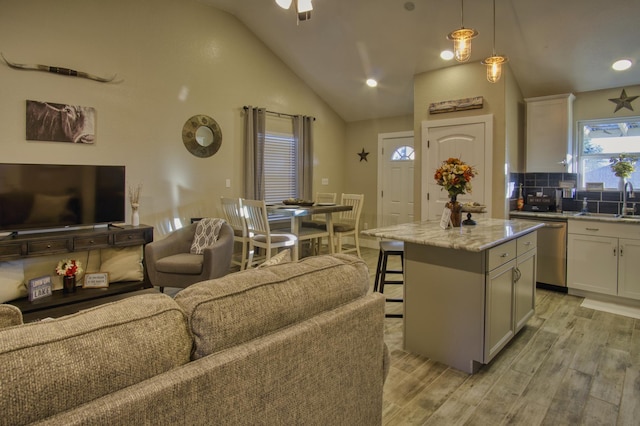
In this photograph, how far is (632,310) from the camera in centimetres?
366

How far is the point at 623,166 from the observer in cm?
404

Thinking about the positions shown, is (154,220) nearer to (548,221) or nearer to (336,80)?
(336,80)

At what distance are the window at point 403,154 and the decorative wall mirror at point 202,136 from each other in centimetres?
286

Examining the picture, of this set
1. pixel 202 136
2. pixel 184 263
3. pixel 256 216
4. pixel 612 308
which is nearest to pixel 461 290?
pixel 612 308

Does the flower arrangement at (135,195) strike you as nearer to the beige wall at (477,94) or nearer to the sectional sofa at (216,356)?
the sectional sofa at (216,356)

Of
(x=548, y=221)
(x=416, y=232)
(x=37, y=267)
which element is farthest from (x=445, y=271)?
(x=37, y=267)

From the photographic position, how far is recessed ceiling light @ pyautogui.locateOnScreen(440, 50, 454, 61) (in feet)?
14.9

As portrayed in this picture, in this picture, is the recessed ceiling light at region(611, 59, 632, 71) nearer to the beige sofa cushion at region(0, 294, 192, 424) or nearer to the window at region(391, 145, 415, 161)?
the window at region(391, 145, 415, 161)

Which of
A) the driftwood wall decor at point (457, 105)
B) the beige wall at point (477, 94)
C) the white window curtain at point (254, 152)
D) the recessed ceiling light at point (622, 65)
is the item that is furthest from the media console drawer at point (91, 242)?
the recessed ceiling light at point (622, 65)

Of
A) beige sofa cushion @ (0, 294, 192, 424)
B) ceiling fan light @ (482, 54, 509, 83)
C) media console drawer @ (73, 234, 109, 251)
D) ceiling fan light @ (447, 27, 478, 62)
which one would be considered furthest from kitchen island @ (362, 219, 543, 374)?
media console drawer @ (73, 234, 109, 251)

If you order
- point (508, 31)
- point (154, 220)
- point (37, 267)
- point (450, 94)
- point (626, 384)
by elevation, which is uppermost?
point (508, 31)

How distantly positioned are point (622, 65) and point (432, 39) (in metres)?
1.92

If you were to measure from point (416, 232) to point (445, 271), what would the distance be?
352 millimetres

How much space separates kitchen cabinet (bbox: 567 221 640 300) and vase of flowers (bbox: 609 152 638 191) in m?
0.70
